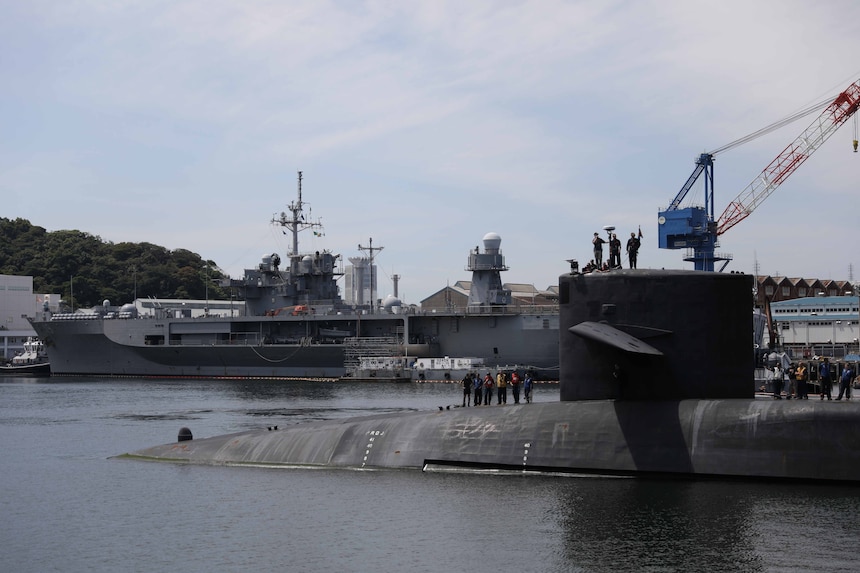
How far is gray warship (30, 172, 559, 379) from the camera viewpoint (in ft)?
219

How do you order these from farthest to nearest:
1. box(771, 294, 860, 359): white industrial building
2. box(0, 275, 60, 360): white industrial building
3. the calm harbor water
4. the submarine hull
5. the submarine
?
1. box(0, 275, 60, 360): white industrial building
2. box(771, 294, 860, 359): white industrial building
3. the submarine
4. the submarine hull
5. the calm harbor water

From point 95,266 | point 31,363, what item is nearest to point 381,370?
point 31,363

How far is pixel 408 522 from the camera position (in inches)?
666

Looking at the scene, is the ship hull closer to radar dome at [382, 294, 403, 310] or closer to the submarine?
radar dome at [382, 294, 403, 310]

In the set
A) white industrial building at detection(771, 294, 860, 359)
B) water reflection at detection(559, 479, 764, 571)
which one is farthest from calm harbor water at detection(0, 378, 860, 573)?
white industrial building at detection(771, 294, 860, 359)

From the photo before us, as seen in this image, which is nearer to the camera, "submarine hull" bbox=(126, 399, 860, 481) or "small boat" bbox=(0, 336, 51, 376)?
"submarine hull" bbox=(126, 399, 860, 481)

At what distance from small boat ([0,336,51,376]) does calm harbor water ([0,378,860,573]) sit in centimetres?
6362

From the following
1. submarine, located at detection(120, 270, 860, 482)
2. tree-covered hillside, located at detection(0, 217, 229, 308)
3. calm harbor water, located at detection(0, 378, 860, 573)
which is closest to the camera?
calm harbor water, located at detection(0, 378, 860, 573)

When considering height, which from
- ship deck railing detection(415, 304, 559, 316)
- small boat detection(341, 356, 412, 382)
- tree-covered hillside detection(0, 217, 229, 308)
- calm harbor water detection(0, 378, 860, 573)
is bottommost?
calm harbor water detection(0, 378, 860, 573)

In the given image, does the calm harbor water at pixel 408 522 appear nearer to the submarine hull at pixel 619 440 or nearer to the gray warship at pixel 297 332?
the submarine hull at pixel 619 440

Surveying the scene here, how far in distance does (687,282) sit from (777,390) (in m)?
4.17

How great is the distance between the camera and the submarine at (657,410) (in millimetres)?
17031

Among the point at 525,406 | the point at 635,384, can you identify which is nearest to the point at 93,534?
the point at 525,406

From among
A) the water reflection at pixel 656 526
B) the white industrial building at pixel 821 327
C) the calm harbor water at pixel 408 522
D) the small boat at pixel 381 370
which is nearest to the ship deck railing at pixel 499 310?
the small boat at pixel 381 370
